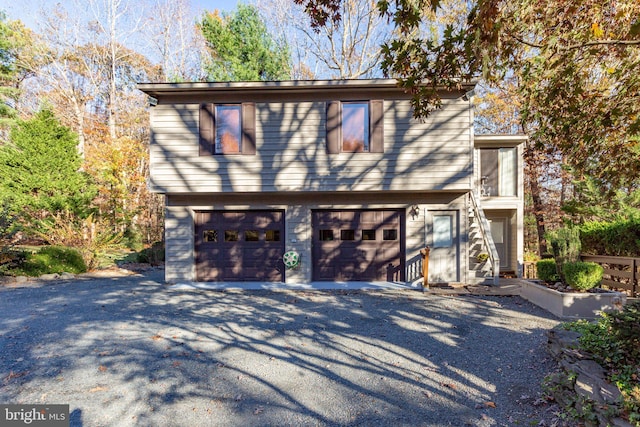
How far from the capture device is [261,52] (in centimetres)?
1620

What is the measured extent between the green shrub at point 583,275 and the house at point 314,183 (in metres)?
2.40

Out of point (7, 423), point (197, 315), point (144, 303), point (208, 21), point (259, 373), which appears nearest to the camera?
point (7, 423)

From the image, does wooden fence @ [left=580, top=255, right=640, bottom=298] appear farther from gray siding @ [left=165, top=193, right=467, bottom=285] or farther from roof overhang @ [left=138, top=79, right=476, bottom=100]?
roof overhang @ [left=138, top=79, right=476, bottom=100]

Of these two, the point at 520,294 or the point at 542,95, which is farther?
the point at 520,294

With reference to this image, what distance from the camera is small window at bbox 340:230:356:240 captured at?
9.02 meters

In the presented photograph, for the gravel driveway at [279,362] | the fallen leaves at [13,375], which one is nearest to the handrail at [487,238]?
the gravel driveway at [279,362]

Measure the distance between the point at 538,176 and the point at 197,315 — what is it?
16679mm

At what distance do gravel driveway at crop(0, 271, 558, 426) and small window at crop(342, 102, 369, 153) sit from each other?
4.13m

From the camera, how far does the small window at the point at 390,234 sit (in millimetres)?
9016

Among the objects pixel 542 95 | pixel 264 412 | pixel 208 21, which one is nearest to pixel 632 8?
pixel 542 95

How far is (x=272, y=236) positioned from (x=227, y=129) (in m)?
3.20

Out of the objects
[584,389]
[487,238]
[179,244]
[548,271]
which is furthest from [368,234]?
[584,389]

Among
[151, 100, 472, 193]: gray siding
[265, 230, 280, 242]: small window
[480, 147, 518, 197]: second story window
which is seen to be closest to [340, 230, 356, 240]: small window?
[151, 100, 472, 193]: gray siding

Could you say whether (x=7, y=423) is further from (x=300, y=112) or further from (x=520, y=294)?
(x=520, y=294)
